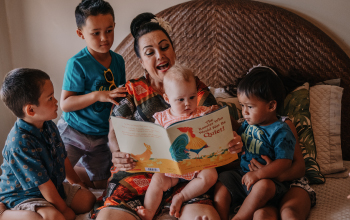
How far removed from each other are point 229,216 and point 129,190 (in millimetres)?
489

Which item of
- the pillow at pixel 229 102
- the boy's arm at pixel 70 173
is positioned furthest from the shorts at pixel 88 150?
the pillow at pixel 229 102

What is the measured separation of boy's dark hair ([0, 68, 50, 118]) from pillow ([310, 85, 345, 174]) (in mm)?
→ 1483

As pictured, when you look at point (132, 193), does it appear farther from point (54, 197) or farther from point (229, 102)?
point (229, 102)

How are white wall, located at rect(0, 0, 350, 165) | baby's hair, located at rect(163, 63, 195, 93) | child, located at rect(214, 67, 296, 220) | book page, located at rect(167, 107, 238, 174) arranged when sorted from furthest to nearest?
white wall, located at rect(0, 0, 350, 165), baby's hair, located at rect(163, 63, 195, 93), child, located at rect(214, 67, 296, 220), book page, located at rect(167, 107, 238, 174)

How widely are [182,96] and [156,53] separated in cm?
32

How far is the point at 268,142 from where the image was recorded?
142cm

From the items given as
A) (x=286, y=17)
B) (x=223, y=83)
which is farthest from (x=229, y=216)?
(x=286, y=17)

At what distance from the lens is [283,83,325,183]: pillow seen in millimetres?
1586

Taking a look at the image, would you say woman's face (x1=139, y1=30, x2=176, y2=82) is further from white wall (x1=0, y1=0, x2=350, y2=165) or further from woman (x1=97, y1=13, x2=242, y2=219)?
white wall (x1=0, y1=0, x2=350, y2=165)

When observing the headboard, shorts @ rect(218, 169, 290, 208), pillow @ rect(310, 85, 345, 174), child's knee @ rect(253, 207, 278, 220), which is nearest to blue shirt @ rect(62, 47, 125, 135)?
the headboard

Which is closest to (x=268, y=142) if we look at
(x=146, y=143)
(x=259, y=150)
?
(x=259, y=150)

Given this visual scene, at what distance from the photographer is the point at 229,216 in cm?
143

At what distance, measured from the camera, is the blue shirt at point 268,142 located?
4.43 ft

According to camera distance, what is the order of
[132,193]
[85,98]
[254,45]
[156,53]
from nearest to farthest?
[132,193] → [156,53] → [85,98] → [254,45]
